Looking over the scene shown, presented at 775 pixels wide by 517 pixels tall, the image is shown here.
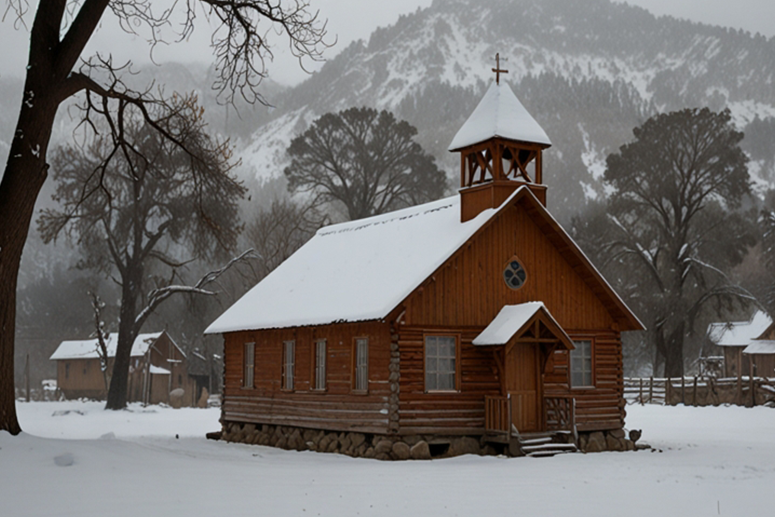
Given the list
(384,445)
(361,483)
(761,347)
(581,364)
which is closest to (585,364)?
(581,364)

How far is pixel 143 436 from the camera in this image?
29234mm

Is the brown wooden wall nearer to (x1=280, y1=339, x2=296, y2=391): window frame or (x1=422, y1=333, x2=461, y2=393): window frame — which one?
(x1=422, y1=333, x2=461, y2=393): window frame

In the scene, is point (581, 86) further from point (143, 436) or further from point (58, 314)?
point (143, 436)

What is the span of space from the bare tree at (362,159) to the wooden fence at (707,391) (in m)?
14.3

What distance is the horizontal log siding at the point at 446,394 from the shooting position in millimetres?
22344

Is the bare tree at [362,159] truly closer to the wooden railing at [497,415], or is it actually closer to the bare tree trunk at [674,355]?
the bare tree trunk at [674,355]

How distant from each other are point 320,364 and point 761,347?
4053cm

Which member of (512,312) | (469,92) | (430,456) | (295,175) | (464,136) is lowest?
(430,456)

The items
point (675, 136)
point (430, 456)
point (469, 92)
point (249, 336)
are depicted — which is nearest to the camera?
point (430, 456)

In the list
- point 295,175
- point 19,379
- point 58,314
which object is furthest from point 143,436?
point 58,314

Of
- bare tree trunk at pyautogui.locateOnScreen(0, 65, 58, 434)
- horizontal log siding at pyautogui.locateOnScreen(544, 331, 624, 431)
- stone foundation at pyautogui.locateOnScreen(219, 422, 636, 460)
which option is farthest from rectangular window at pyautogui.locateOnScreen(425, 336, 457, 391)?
bare tree trunk at pyautogui.locateOnScreen(0, 65, 58, 434)

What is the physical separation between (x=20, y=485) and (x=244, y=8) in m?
9.55

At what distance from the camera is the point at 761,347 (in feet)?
190

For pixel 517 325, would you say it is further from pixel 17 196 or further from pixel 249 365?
pixel 17 196
